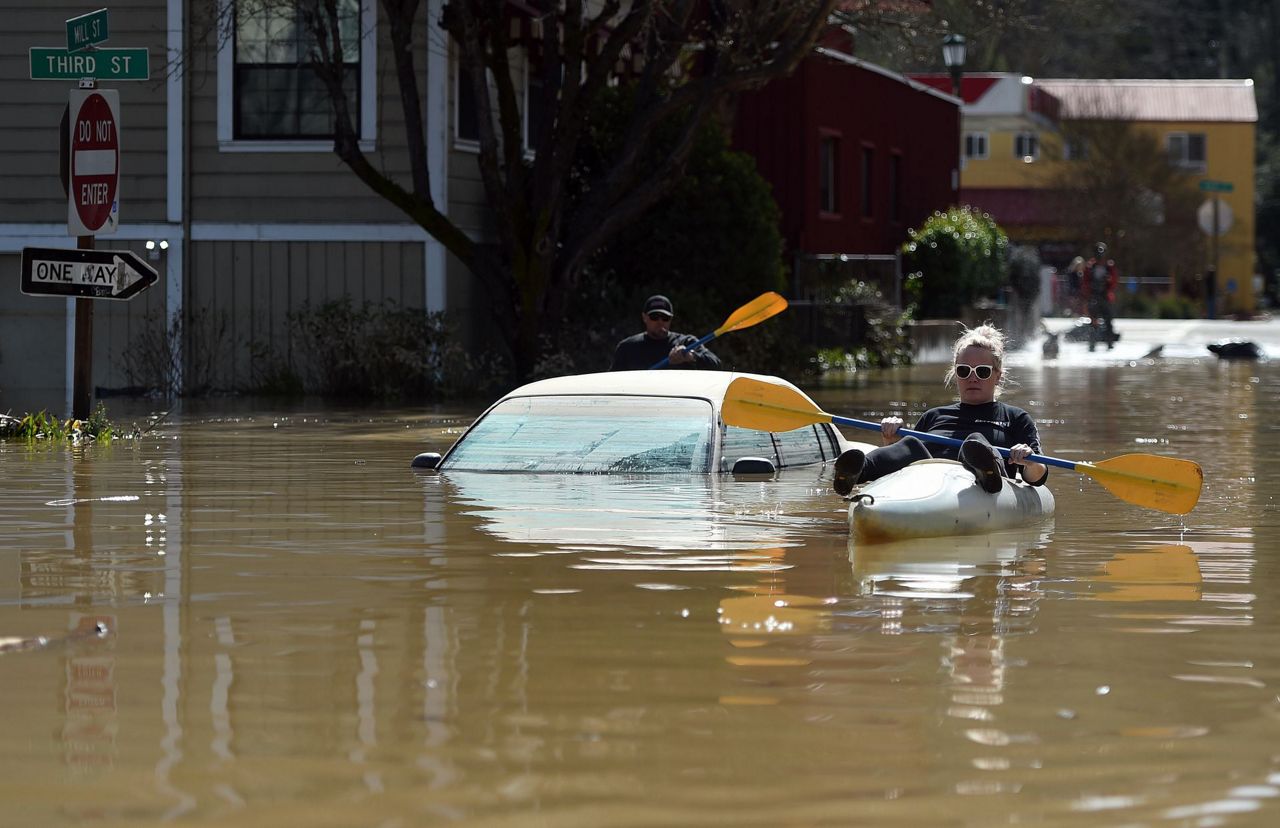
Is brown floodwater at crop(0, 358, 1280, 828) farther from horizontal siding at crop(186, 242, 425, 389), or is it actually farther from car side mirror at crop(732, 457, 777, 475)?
horizontal siding at crop(186, 242, 425, 389)

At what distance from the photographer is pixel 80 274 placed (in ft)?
52.7

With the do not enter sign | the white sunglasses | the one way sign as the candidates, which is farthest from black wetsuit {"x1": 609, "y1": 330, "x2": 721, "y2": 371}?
the white sunglasses

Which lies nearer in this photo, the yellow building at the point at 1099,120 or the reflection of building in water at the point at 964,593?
the reflection of building in water at the point at 964,593

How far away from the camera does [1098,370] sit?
1272 inches

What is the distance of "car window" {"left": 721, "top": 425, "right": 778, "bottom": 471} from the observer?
1293cm

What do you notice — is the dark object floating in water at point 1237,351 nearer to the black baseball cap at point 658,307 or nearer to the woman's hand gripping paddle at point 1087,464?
the black baseball cap at point 658,307

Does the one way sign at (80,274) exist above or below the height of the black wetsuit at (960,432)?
above

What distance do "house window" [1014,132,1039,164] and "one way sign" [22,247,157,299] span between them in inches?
2529

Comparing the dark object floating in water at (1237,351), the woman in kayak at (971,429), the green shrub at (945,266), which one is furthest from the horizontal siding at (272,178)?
the green shrub at (945,266)

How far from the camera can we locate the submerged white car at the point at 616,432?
1301 centimetres

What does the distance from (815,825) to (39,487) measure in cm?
919

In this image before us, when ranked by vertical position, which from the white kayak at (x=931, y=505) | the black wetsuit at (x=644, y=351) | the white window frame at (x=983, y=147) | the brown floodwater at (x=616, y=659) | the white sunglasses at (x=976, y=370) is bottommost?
the brown floodwater at (x=616, y=659)

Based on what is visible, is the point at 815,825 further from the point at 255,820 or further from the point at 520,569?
the point at 520,569

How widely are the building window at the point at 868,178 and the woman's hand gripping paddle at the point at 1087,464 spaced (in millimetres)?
26658
